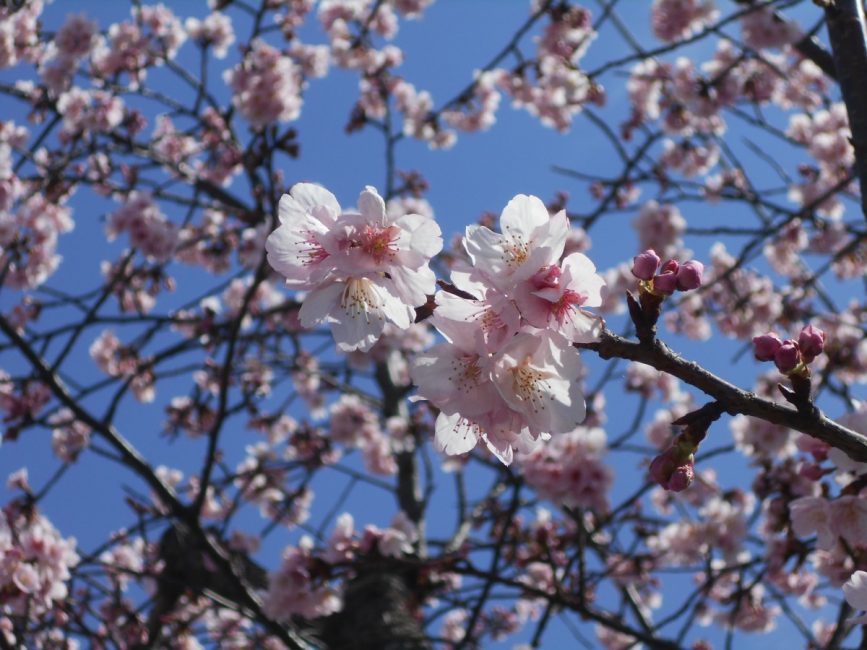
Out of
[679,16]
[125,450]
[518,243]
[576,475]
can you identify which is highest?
[679,16]

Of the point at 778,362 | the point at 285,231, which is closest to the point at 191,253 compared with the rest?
the point at 285,231

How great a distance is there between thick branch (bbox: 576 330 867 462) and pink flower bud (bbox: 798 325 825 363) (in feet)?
0.34

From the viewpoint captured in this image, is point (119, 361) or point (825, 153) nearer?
point (119, 361)

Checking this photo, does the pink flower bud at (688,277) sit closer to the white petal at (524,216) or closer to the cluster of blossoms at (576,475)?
the white petal at (524,216)

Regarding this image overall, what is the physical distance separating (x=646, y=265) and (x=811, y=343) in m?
0.29

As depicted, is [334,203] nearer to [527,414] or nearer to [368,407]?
[527,414]

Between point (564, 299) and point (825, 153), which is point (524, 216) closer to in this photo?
point (564, 299)

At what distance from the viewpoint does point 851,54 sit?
7.32ft

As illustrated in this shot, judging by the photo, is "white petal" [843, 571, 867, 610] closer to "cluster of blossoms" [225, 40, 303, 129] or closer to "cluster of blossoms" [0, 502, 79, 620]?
"cluster of blossoms" [0, 502, 79, 620]

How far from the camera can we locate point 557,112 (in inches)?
326

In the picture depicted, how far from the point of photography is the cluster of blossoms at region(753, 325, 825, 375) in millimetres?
1191

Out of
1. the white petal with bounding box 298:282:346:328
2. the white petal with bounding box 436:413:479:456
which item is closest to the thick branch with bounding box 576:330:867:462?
the white petal with bounding box 436:413:479:456

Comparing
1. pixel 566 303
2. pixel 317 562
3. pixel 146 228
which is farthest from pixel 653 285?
pixel 146 228

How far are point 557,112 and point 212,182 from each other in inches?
143
